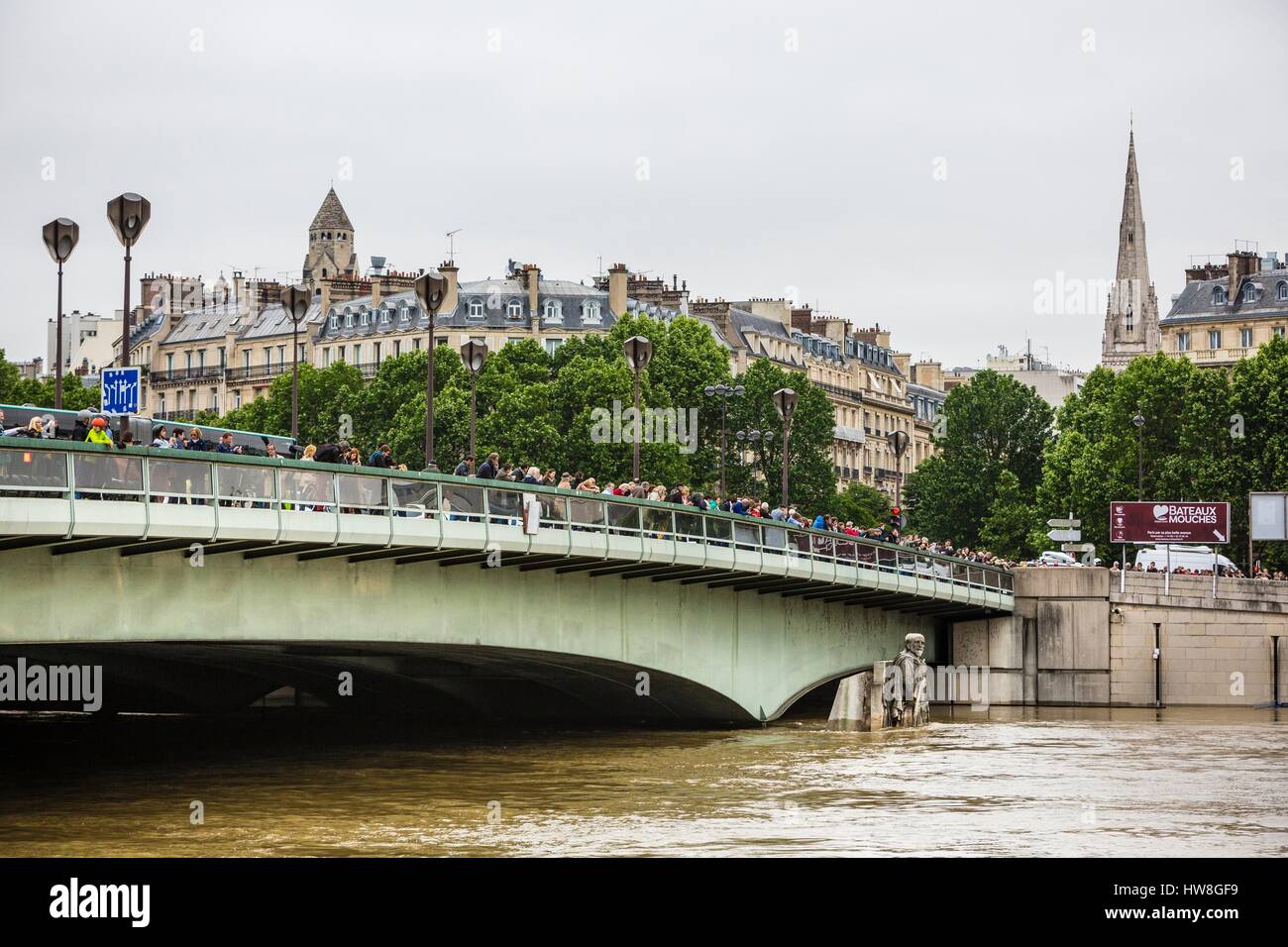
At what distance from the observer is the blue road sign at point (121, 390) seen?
27.2 m

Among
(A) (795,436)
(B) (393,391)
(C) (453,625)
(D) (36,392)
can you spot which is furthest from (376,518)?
(D) (36,392)

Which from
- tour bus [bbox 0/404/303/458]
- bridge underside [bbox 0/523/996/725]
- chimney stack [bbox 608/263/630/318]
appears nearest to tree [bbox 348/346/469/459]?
chimney stack [bbox 608/263/630/318]

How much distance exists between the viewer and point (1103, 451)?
293 ft

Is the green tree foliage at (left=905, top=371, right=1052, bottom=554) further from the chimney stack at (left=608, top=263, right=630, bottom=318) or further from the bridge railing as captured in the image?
the bridge railing

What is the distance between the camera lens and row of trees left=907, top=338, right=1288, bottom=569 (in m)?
81.9

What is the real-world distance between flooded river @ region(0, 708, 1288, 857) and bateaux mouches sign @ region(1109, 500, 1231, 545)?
12.2m

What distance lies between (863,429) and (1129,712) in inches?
3570

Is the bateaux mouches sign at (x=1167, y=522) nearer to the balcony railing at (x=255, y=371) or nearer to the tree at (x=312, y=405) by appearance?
the tree at (x=312, y=405)

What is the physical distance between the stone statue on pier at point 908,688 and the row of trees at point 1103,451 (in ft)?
115

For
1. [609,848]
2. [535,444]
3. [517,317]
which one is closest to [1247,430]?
[535,444]

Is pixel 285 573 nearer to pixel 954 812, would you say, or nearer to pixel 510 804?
pixel 510 804

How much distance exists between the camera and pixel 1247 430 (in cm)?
8288

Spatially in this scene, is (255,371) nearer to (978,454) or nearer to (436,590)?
(978,454)
